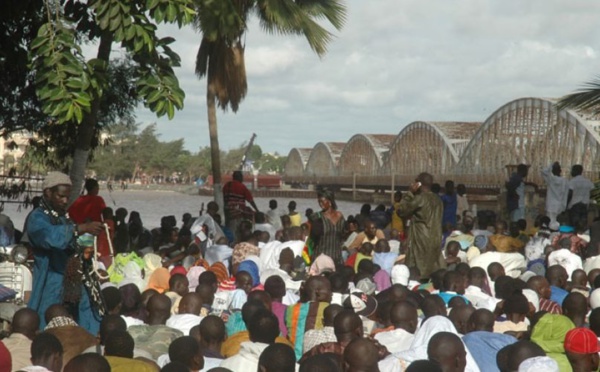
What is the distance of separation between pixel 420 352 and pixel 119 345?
175cm

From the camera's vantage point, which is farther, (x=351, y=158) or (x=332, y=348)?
(x=351, y=158)

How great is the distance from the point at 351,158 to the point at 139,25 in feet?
366

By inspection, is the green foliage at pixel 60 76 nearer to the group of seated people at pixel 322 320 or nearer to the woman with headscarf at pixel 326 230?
the group of seated people at pixel 322 320

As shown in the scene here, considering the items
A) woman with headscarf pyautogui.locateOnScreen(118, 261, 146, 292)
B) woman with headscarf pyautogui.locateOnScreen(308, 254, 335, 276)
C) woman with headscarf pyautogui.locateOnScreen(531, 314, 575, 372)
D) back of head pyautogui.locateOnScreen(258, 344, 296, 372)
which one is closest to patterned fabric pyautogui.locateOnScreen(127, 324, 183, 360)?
back of head pyautogui.locateOnScreen(258, 344, 296, 372)

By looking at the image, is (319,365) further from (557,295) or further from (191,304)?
(557,295)

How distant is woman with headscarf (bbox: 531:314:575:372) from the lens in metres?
6.58

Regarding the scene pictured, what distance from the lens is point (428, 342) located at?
593cm

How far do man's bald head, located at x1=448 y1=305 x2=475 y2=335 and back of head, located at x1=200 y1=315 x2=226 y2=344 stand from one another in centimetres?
178

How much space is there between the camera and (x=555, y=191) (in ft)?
54.9

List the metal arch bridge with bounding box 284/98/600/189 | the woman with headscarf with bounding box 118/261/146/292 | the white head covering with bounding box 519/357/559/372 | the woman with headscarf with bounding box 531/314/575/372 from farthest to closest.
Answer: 1. the metal arch bridge with bounding box 284/98/600/189
2. the woman with headscarf with bounding box 118/261/146/292
3. the woman with headscarf with bounding box 531/314/575/372
4. the white head covering with bounding box 519/357/559/372

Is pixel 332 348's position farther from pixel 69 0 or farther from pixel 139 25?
pixel 69 0

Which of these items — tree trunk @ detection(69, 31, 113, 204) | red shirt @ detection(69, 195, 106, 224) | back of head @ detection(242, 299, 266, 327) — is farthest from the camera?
tree trunk @ detection(69, 31, 113, 204)

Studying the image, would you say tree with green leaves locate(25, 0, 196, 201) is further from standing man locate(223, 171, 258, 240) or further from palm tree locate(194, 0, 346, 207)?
standing man locate(223, 171, 258, 240)

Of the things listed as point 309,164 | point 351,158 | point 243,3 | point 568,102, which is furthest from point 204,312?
point 309,164
